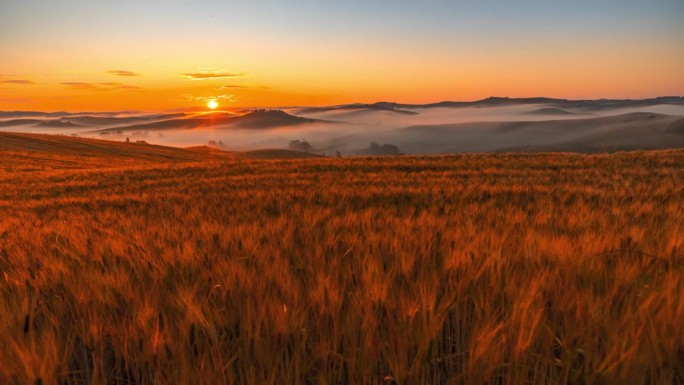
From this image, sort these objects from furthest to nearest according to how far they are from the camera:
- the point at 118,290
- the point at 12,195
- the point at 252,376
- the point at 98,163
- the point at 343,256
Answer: the point at 98,163
the point at 12,195
the point at 343,256
the point at 118,290
the point at 252,376

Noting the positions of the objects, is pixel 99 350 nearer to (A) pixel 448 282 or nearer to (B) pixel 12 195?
(A) pixel 448 282

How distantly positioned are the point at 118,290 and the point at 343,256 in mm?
924

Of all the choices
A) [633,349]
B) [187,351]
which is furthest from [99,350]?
[633,349]

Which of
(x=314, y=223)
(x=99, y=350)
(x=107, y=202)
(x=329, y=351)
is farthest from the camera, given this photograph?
(x=107, y=202)

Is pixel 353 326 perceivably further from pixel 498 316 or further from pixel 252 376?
pixel 498 316

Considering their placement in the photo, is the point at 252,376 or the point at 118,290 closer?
the point at 252,376

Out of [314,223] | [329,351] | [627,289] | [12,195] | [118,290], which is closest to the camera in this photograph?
[329,351]

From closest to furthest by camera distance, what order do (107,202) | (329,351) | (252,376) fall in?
(252,376), (329,351), (107,202)

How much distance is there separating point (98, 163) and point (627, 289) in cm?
4514

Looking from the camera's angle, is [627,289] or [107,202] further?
[107,202]

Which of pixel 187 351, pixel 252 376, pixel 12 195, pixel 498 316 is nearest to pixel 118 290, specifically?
pixel 187 351

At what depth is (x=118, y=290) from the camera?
1.69 meters

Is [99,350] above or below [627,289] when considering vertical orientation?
below

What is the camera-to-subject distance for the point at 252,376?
1.08 m
